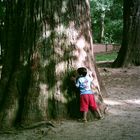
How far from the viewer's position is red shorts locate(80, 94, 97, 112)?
319 inches

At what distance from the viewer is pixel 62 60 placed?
27.0ft

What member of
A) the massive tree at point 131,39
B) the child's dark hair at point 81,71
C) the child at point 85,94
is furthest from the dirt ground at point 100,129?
the massive tree at point 131,39

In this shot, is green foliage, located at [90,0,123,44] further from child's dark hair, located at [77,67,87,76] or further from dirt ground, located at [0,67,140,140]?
child's dark hair, located at [77,67,87,76]

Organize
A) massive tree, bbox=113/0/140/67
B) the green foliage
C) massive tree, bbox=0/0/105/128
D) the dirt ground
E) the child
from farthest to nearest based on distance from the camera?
1. the green foliage
2. massive tree, bbox=113/0/140/67
3. the child
4. massive tree, bbox=0/0/105/128
5. the dirt ground

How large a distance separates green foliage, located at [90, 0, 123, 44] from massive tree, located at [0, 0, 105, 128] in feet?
106

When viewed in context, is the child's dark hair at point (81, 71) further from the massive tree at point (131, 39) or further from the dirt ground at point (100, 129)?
the massive tree at point (131, 39)

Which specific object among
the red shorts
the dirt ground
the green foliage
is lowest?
the dirt ground

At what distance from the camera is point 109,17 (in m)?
47.3

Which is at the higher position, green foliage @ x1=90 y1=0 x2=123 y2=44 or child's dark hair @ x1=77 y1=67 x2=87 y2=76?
green foliage @ x1=90 y1=0 x2=123 y2=44

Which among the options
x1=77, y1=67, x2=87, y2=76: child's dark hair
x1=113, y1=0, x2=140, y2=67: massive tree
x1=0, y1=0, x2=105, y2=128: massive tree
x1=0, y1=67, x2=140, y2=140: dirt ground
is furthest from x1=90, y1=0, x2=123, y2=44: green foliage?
x1=77, y1=67, x2=87, y2=76: child's dark hair

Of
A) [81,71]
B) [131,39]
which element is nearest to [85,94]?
[81,71]

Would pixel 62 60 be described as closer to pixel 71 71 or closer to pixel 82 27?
pixel 71 71

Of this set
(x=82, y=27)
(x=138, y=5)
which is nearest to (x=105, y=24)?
(x=138, y=5)

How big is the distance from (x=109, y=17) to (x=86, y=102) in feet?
131
